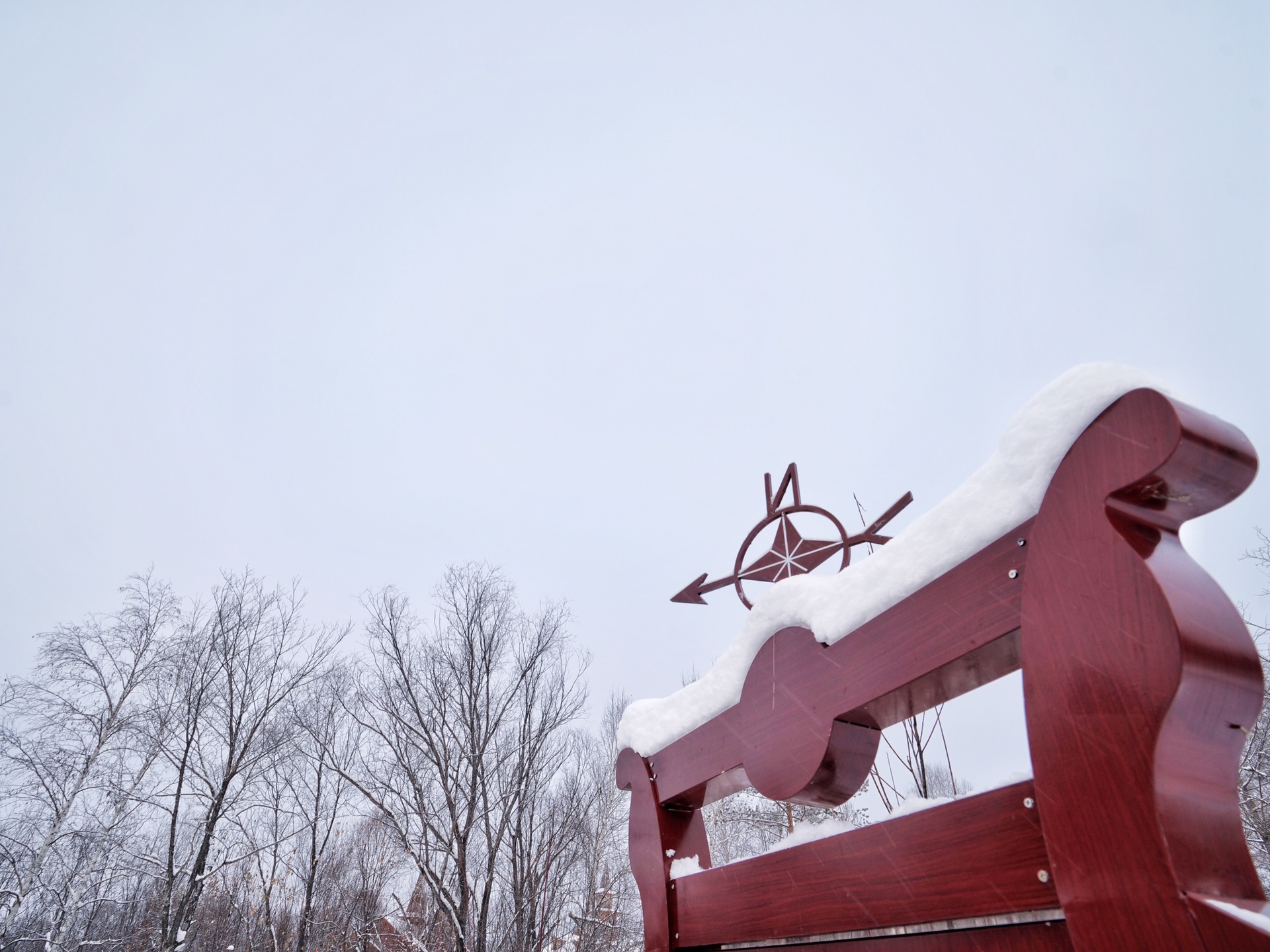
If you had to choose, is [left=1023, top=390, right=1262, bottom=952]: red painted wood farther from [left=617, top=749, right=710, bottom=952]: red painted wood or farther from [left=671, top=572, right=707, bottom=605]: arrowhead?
[left=671, top=572, right=707, bottom=605]: arrowhead

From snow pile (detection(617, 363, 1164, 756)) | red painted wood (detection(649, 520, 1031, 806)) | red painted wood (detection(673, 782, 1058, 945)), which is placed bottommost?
red painted wood (detection(673, 782, 1058, 945))

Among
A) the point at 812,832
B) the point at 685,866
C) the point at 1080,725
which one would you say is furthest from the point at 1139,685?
the point at 685,866

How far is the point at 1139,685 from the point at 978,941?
61 cm

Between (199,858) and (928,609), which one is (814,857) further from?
(199,858)

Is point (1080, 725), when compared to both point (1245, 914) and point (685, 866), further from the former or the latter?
point (685, 866)

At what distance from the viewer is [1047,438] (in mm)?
1145

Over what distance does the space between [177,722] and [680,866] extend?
561 inches

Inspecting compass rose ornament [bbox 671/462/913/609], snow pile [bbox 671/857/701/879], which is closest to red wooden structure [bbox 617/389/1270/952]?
snow pile [bbox 671/857/701/879]

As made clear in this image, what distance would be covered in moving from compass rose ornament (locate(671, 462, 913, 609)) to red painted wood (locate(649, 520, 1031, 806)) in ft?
3.19

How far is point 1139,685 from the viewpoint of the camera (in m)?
0.91

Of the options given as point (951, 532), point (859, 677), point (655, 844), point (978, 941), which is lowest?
point (978, 941)

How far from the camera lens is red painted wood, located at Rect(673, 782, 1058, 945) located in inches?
43.9

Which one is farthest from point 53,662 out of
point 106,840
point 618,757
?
point 618,757

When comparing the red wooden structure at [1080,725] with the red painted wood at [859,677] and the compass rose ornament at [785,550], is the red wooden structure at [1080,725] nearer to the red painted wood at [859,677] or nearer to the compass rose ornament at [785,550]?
the red painted wood at [859,677]
